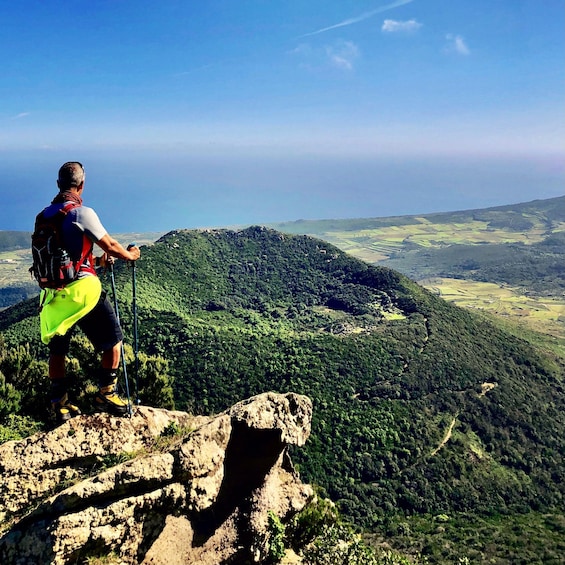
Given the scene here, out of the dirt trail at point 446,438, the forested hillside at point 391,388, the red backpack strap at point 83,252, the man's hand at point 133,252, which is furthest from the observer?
the dirt trail at point 446,438

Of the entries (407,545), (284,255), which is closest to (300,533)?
(407,545)

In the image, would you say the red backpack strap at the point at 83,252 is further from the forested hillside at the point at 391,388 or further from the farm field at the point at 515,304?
the farm field at the point at 515,304

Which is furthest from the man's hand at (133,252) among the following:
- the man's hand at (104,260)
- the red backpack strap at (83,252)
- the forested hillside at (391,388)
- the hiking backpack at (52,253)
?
the forested hillside at (391,388)

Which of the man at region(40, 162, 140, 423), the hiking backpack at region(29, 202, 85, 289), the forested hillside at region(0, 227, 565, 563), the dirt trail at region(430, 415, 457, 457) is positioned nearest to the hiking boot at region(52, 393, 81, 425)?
the man at region(40, 162, 140, 423)

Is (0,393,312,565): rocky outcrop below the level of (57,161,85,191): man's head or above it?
below

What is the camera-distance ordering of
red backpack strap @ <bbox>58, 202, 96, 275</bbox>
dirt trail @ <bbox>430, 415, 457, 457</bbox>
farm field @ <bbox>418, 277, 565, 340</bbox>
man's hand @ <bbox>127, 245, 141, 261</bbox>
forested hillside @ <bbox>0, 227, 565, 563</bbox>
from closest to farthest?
red backpack strap @ <bbox>58, 202, 96, 275</bbox>
man's hand @ <bbox>127, 245, 141, 261</bbox>
forested hillside @ <bbox>0, 227, 565, 563</bbox>
dirt trail @ <bbox>430, 415, 457, 457</bbox>
farm field @ <bbox>418, 277, 565, 340</bbox>

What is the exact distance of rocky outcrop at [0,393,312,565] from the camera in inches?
275

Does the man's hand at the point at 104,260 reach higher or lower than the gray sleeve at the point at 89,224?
lower

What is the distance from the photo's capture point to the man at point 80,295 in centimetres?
587

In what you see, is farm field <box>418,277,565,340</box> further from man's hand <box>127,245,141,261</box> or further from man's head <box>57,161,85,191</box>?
man's head <box>57,161,85,191</box>

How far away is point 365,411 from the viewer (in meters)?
57.3

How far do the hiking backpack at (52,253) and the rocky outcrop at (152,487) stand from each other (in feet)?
12.1

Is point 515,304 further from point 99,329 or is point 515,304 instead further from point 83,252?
point 83,252

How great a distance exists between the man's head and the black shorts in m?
1.76
